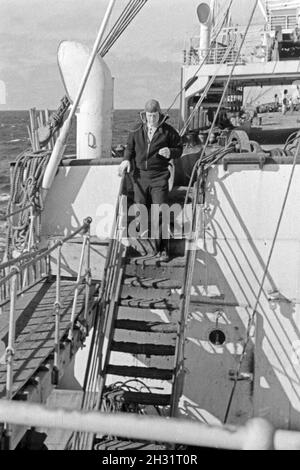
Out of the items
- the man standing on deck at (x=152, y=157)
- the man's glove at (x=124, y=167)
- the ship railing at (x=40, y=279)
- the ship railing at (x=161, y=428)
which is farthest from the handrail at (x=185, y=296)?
the ship railing at (x=161, y=428)

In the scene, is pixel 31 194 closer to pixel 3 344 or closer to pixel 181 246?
pixel 181 246

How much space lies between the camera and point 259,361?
293 inches

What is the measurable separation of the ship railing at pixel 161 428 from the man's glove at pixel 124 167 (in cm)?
505

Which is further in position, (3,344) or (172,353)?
(172,353)

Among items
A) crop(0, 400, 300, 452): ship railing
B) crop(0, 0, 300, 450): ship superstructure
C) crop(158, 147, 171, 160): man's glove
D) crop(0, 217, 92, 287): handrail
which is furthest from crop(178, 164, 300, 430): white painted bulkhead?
crop(0, 400, 300, 452): ship railing

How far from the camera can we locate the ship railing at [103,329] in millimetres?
5676

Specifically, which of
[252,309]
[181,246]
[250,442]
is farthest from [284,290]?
[250,442]

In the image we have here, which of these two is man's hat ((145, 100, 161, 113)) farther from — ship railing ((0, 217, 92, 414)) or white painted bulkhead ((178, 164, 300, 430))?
ship railing ((0, 217, 92, 414))

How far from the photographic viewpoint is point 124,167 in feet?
22.3

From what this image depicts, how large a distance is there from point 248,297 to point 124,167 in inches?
93.1

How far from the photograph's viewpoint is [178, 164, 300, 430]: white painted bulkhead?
7.28 meters

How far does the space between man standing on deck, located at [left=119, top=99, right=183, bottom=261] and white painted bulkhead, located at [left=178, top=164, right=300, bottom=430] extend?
0.84 m

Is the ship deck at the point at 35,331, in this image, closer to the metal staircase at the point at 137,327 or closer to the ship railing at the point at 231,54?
the metal staircase at the point at 137,327

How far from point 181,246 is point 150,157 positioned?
1.20 meters
